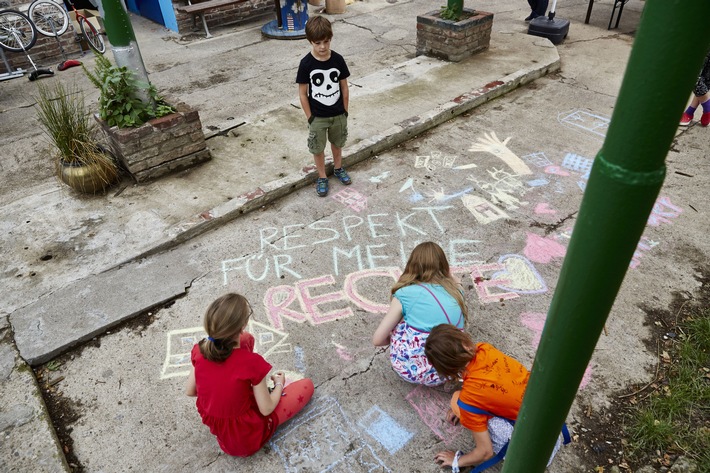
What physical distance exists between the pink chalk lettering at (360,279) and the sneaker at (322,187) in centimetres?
117

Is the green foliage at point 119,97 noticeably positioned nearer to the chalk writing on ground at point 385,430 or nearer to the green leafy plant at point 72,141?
the green leafy plant at point 72,141

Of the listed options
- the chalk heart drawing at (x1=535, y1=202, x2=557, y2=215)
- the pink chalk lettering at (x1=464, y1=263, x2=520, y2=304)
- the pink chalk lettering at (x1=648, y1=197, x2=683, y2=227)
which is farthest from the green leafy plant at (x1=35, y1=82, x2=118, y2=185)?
the pink chalk lettering at (x1=648, y1=197, x2=683, y2=227)

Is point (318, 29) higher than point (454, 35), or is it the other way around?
point (318, 29)

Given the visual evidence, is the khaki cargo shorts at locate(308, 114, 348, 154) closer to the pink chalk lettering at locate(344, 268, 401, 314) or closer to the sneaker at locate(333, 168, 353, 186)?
the sneaker at locate(333, 168, 353, 186)

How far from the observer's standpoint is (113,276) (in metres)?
3.89

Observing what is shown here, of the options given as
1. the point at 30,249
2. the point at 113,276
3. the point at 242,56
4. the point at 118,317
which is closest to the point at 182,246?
the point at 113,276

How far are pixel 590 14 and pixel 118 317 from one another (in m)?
9.77

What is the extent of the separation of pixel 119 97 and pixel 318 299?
9.25ft

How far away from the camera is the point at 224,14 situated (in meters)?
9.80

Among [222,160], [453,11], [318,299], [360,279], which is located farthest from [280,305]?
[453,11]

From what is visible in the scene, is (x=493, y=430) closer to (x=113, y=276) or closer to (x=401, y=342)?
(x=401, y=342)

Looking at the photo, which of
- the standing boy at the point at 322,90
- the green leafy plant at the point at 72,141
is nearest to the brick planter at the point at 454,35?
the standing boy at the point at 322,90

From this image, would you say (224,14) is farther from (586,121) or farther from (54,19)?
(586,121)

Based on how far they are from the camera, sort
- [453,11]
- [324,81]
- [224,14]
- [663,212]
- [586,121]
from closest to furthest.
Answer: [324,81], [663,212], [586,121], [453,11], [224,14]
